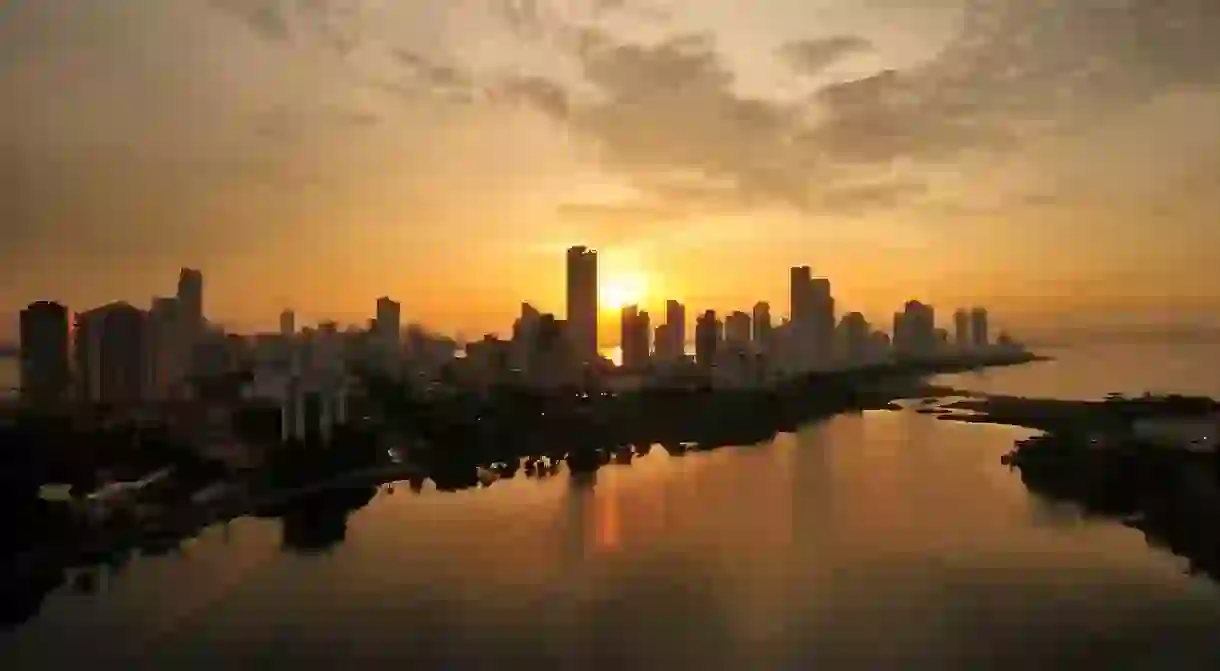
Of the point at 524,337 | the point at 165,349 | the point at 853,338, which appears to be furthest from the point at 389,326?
the point at 853,338

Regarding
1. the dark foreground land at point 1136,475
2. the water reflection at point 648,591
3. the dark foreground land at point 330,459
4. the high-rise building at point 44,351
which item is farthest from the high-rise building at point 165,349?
the dark foreground land at point 1136,475

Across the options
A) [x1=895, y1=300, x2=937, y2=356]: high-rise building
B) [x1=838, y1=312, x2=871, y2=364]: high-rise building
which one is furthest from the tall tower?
[x1=895, y1=300, x2=937, y2=356]: high-rise building

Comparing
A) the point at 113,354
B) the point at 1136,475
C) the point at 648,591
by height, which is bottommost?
the point at 648,591

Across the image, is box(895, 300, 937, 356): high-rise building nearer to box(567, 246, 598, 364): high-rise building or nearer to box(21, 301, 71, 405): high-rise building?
box(567, 246, 598, 364): high-rise building

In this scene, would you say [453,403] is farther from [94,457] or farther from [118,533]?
[118,533]

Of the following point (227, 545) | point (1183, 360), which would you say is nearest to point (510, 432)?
point (227, 545)

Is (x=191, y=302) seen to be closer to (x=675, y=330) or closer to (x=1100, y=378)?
(x=675, y=330)
